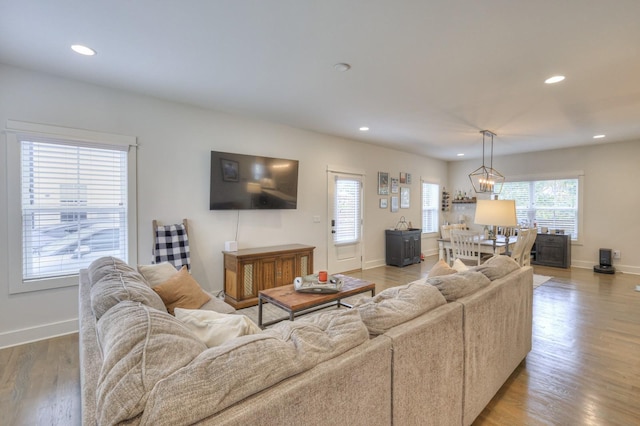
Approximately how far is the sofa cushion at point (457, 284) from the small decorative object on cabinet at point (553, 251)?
5712mm

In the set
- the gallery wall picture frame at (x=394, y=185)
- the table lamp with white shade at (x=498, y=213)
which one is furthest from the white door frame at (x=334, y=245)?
the table lamp with white shade at (x=498, y=213)

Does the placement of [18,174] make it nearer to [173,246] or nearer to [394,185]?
[173,246]

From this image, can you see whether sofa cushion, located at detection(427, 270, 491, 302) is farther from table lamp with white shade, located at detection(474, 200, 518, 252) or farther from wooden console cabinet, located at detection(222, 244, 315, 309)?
wooden console cabinet, located at detection(222, 244, 315, 309)

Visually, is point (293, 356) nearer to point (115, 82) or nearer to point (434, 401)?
point (434, 401)

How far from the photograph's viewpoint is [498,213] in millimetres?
3311

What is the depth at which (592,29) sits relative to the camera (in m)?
2.13

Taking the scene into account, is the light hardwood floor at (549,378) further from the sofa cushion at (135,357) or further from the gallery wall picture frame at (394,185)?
the gallery wall picture frame at (394,185)

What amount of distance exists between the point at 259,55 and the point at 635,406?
148 inches

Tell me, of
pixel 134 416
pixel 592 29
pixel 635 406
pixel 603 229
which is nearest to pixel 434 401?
pixel 134 416

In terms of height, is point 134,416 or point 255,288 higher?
point 134,416

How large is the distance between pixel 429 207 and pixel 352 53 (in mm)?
6111

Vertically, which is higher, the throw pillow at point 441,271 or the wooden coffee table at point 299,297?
the throw pillow at point 441,271

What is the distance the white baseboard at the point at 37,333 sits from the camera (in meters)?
2.86

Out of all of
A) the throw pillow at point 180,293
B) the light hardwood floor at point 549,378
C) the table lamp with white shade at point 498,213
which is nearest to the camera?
the light hardwood floor at point 549,378
